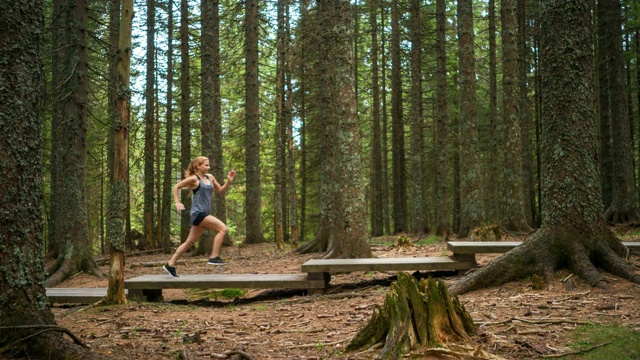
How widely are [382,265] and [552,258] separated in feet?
8.23

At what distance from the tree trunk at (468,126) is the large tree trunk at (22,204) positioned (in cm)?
1306

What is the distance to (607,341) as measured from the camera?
4.29 m

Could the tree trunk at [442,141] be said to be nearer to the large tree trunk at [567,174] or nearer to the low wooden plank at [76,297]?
the large tree trunk at [567,174]

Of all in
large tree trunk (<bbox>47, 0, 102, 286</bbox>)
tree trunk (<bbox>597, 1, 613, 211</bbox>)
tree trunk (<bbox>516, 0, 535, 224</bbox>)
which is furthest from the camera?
tree trunk (<bbox>516, 0, 535, 224</bbox>)

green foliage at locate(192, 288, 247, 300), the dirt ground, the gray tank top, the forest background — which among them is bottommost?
green foliage at locate(192, 288, 247, 300)

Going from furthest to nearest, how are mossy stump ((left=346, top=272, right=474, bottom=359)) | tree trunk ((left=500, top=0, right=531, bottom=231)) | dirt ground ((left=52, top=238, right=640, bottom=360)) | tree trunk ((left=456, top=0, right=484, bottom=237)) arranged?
1. tree trunk ((left=456, top=0, right=484, bottom=237))
2. tree trunk ((left=500, top=0, right=531, bottom=231))
3. dirt ground ((left=52, top=238, right=640, bottom=360))
4. mossy stump ((left=346, top=272, right=474, bottom=359))

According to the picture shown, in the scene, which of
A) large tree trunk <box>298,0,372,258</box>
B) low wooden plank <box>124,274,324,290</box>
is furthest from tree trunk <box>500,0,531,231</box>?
low wooden plank <box>124,274,324,290</box>

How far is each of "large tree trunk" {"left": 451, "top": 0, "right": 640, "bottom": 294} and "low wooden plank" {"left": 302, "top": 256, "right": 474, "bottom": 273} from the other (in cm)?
112

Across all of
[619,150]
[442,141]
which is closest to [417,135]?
[442,141]

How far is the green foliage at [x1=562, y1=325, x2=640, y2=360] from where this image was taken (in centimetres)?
A: 405

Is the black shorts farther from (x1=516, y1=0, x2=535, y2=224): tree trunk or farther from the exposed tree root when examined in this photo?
(x1=516, y1=0, x2=535, y2=224): tree trunk

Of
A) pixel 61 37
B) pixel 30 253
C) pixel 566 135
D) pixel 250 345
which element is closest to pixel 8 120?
pixel 30 253

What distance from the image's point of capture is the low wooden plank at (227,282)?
25.6ft

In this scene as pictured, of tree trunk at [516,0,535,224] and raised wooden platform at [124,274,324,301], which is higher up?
tree trunk at [516,0,535,224]
